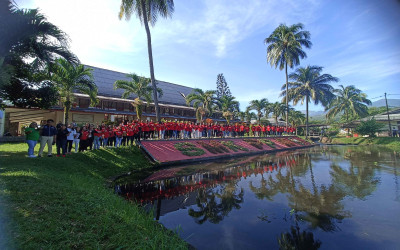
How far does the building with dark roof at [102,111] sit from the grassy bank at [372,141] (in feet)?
93.8

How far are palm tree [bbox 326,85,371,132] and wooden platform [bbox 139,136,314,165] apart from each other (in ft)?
98.4

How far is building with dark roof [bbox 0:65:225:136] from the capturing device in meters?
22.5

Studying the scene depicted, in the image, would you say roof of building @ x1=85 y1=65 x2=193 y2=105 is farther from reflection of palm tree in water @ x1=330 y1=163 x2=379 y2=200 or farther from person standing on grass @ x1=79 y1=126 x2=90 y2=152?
reflection of palm tree in water @ x1=330 y1=163 x2=379 y2=200

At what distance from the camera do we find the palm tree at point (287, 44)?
32125 mm

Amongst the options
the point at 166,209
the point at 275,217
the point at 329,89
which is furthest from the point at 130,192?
the point at 329,89

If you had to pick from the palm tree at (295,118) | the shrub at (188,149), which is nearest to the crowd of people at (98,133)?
the shrub at (188,149)

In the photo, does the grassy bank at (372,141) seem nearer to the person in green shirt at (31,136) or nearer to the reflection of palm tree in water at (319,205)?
the reflection of palm tree in water at (319,205)

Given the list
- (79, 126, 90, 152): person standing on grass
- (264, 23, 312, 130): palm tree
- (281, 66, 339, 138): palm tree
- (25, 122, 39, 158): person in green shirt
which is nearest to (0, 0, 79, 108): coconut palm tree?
(25, 122, 39, 158): person in green shirt

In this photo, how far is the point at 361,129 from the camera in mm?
36406

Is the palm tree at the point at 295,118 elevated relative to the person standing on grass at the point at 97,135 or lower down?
elevated

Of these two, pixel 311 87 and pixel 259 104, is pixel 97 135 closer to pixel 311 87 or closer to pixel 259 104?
pixel 259 104

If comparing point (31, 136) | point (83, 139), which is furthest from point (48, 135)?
point (83, 139)

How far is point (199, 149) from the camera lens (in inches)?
647

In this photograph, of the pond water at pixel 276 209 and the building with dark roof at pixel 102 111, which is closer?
the pond water at pixel 276 209
